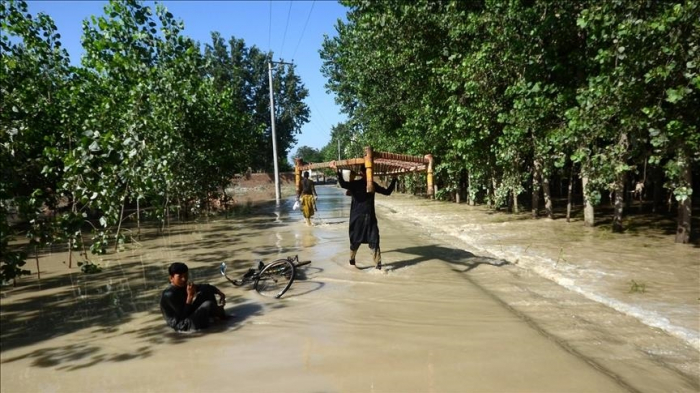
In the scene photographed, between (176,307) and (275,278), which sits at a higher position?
(176,307)

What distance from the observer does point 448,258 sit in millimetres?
10023

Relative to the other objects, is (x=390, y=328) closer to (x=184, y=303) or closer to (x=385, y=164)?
(x=184, y=303)

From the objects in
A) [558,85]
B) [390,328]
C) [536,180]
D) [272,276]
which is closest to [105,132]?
[272,276]

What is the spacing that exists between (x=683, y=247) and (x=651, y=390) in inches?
320

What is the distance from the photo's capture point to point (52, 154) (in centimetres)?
643

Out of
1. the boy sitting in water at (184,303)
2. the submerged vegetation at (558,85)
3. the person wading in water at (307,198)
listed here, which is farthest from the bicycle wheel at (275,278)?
the person wading in water at (307,198)

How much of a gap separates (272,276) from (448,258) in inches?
175

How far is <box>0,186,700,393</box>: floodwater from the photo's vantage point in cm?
424

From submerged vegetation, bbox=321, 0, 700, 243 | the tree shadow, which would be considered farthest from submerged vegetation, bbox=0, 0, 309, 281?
submerged vegetation, bbox=321, 0, 700, 243

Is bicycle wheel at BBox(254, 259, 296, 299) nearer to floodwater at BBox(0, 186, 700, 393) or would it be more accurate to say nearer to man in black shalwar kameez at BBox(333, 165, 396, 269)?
floodwater at BBox(0, 186, 700, 393)

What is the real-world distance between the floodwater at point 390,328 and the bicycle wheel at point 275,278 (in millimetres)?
249

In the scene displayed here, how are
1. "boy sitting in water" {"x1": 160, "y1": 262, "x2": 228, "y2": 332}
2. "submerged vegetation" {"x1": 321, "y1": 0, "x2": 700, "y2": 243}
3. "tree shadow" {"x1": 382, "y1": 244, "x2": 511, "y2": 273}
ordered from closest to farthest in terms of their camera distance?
1. "boy sitting in water" {"x1": 160, "y1": 262, "x2": 228, "y2": 332}
2. "submerged vegetation" {"x1": 321, "y1": 0, "x2": 700, "y2": 243}
3. "tree shadow" {"x1": 382, "y1": 244, "x2": 511, "y2": 273}

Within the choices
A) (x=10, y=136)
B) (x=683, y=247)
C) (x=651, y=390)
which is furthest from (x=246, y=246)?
(x=683, y=247)

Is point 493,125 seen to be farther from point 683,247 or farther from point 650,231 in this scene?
point 683,247
